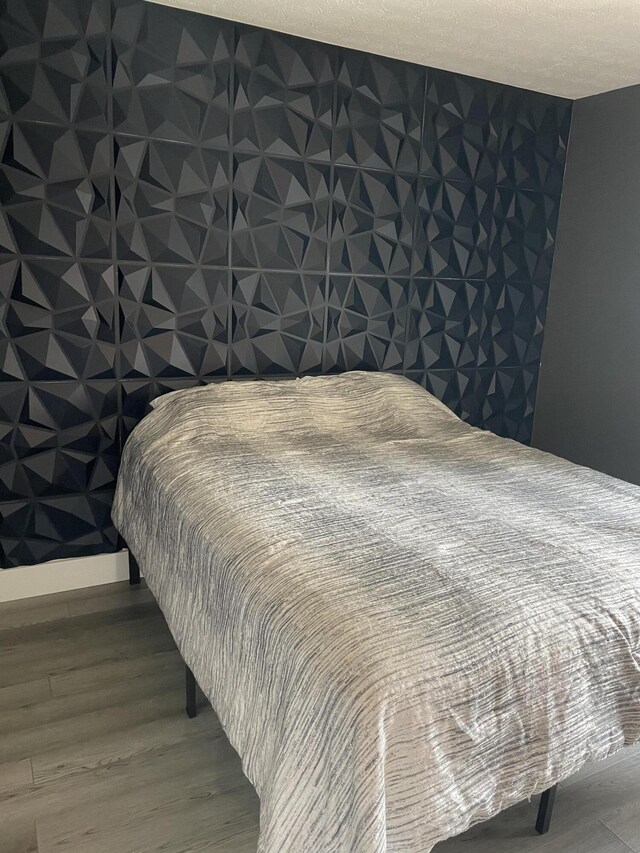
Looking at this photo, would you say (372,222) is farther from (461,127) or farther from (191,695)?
(191,695)

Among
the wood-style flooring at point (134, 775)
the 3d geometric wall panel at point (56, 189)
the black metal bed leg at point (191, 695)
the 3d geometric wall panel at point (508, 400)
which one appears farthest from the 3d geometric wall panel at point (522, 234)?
the black metal bed leg at point (191, 695)

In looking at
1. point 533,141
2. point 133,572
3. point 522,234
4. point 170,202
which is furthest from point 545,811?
point 533,141

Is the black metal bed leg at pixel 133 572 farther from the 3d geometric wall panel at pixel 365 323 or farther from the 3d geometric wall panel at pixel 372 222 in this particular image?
the 3d geometric wall panel at pixel 372 222

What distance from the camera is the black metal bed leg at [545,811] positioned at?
156 cm

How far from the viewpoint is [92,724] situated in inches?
76.2

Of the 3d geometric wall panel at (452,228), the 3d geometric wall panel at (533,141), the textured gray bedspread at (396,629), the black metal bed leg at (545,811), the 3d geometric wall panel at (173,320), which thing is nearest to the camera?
the textured gray bedspread at (396,629)

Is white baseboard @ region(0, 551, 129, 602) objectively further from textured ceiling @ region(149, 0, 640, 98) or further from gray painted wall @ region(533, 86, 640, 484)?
gray painted wall @ region(533, 86, 640, 484)

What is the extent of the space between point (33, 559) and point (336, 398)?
1.41 metres

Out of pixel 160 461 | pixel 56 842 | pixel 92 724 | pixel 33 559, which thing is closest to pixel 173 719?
pixel 92 724

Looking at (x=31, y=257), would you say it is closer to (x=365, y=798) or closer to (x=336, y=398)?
(x=336, y=398)

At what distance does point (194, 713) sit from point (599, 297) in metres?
2.80

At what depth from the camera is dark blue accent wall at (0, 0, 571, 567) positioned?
237cm

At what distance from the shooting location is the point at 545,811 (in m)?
1.58

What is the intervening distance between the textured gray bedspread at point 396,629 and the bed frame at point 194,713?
19cm
